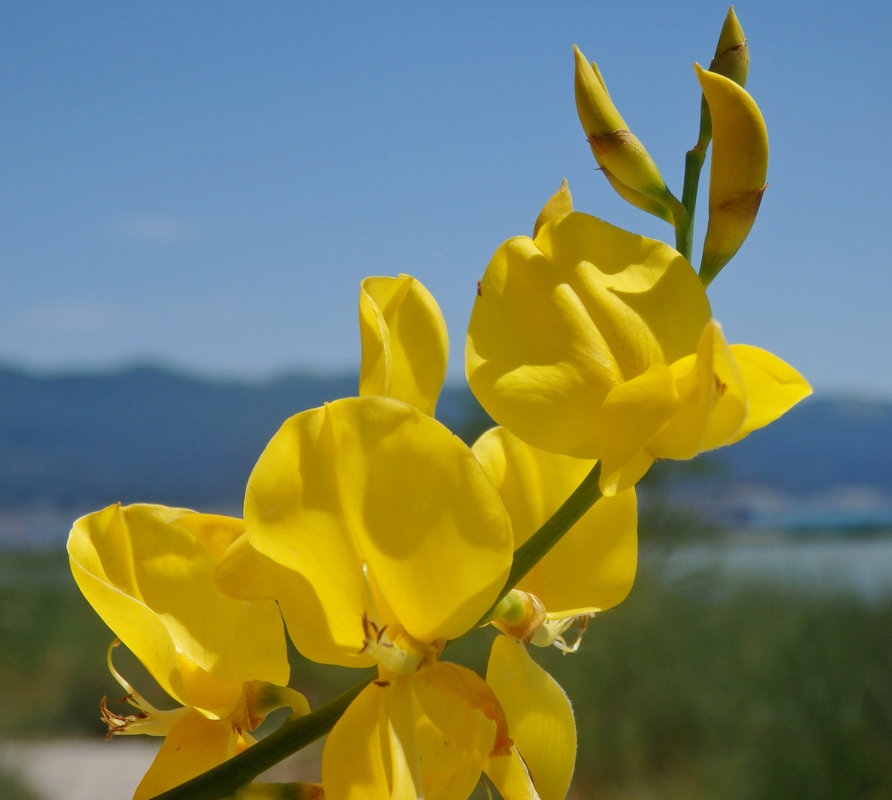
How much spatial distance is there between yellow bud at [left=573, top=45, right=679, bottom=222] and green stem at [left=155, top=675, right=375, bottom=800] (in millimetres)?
248

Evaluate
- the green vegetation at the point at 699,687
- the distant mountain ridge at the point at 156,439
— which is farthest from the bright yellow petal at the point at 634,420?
the distant mountain ridge at the point at 156,439

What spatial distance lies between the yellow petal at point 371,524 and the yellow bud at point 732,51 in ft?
0.76

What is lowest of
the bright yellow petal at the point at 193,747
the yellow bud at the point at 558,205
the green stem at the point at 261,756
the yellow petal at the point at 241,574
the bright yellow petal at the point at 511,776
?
the bright yellow petal at the point at 193,747

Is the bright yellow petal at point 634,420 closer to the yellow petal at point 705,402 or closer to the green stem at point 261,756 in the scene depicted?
the yellow petal at point 705,402

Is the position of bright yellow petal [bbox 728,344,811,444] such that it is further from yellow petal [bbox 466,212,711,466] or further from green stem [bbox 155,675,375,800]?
green stem [bbox 155,675,375,800]

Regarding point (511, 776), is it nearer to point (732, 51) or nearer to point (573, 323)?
point (573, 323)

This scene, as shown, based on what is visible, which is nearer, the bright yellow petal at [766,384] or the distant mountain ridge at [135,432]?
the bright yellow petal at [766,384]

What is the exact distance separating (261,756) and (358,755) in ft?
0.13

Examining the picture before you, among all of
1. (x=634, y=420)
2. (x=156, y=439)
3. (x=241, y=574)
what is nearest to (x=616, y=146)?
(x=634, y=420)

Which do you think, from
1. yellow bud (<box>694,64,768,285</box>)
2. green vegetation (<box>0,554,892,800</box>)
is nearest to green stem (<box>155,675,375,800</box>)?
yellow bud (<box>694,64,768,285</box>)

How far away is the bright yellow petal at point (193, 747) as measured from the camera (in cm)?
42

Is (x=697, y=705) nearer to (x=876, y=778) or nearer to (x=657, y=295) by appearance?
(x=876, y=778)

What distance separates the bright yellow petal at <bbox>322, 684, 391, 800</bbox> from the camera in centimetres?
34

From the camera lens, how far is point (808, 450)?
47.7 ft
